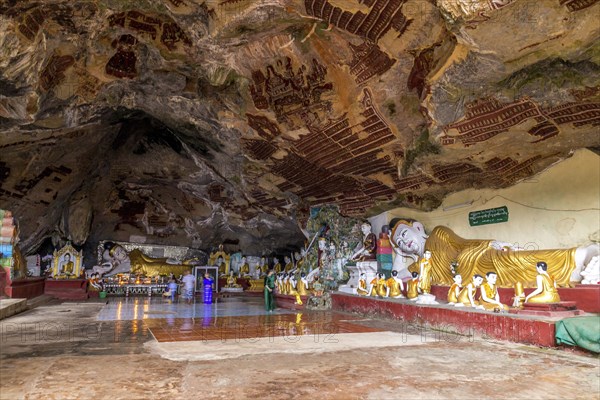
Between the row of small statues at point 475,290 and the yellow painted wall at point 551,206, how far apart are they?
3.96 feet

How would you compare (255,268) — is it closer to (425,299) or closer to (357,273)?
(357,273)

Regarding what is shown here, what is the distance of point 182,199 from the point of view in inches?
690

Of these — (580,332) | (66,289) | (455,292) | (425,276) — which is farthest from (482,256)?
(66,289)

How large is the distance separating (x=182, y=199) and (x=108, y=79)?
897 cm

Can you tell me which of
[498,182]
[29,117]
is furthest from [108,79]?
[498,182]

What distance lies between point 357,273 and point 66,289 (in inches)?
430

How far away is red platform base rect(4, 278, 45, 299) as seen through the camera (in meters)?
10.7

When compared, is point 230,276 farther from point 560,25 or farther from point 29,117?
point 560,25

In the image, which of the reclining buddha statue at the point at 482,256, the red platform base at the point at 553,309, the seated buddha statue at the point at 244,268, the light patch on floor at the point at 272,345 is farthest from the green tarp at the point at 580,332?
the seated buddha statue at the point at 244,268

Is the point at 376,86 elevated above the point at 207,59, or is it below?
below

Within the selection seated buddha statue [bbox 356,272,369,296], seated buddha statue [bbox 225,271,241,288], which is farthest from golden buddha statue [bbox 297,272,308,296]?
seated buddha statue [bbox 225,271,241,288]

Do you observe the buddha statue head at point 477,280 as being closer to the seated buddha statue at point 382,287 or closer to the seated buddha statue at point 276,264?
the seated buddha statue at point 382,287

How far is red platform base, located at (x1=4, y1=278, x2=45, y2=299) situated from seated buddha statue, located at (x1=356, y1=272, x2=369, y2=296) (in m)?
8.56

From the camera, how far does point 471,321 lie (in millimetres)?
6355
